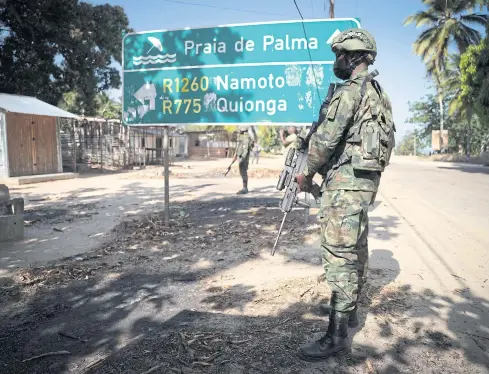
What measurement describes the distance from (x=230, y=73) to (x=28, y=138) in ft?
38.0

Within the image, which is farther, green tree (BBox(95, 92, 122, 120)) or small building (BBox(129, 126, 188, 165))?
green tree (BBox(95, 92, 122, 120))

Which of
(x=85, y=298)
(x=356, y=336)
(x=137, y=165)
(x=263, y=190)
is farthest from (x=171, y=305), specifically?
(x=137, y=165)

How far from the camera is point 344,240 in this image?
220 centimetres

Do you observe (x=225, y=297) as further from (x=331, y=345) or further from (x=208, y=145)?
(x=208, y=145)

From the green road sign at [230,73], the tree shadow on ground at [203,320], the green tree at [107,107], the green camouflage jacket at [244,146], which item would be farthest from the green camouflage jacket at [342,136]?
the green tree at [107,107]

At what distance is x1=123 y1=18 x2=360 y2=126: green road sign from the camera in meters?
4.89

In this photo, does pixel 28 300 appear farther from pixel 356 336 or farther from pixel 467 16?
pixel 467 16

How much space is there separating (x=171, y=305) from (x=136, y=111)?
3.52 meters

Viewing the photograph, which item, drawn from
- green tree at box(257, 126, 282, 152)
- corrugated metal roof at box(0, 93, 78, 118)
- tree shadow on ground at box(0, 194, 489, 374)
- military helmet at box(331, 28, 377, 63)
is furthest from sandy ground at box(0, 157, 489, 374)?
green tree at box(257, 126, 282, 152)

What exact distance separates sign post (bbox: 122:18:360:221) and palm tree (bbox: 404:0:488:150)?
26.0 metres

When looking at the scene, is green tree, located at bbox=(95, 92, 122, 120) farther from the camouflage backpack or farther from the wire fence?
the camouflage backpack

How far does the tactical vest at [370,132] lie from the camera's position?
2.19 metres

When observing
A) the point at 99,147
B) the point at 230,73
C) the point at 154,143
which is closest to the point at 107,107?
the point at 154,143

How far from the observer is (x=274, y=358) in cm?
214
